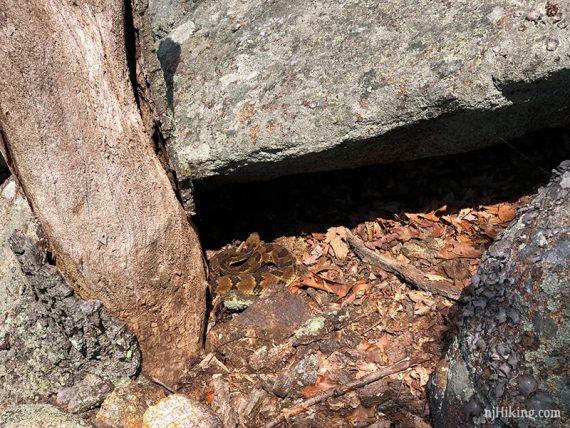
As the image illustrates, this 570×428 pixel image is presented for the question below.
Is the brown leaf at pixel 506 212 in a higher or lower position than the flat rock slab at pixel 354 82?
lower

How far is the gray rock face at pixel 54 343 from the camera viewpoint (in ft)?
12.5

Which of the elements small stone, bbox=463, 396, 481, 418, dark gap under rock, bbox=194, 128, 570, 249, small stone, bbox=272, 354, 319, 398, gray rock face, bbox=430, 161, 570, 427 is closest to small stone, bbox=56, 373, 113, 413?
small stone, bbox=272, 354, 319, 398

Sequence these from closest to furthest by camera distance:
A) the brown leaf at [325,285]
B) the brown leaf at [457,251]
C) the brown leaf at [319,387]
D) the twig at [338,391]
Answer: the twig at [338,391]
the brown leaf at [319,387]
the brown leaf at [457,251]
the brown leaf at [325,285]

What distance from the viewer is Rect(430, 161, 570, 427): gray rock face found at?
2.69m

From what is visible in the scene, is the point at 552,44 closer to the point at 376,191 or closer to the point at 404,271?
the point at 404,271

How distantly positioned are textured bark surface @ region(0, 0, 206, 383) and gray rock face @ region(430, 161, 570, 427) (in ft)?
6.20

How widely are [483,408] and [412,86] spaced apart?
6.27 ft

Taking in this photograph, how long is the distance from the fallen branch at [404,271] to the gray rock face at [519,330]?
105 cm

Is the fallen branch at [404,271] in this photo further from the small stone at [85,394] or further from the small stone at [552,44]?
the small stone at [85,394]

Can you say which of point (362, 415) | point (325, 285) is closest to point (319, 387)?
point (362, 415)

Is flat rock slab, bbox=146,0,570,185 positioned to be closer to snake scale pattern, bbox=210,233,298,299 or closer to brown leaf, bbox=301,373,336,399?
snake scale pattern, bbox=210,233,298,299

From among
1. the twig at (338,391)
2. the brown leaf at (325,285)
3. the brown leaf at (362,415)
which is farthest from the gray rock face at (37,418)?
the brown leaf at (325,285)

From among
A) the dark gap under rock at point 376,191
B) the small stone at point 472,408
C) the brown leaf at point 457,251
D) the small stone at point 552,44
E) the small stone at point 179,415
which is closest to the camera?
the small stone at point 472,408

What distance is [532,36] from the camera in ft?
11.5
